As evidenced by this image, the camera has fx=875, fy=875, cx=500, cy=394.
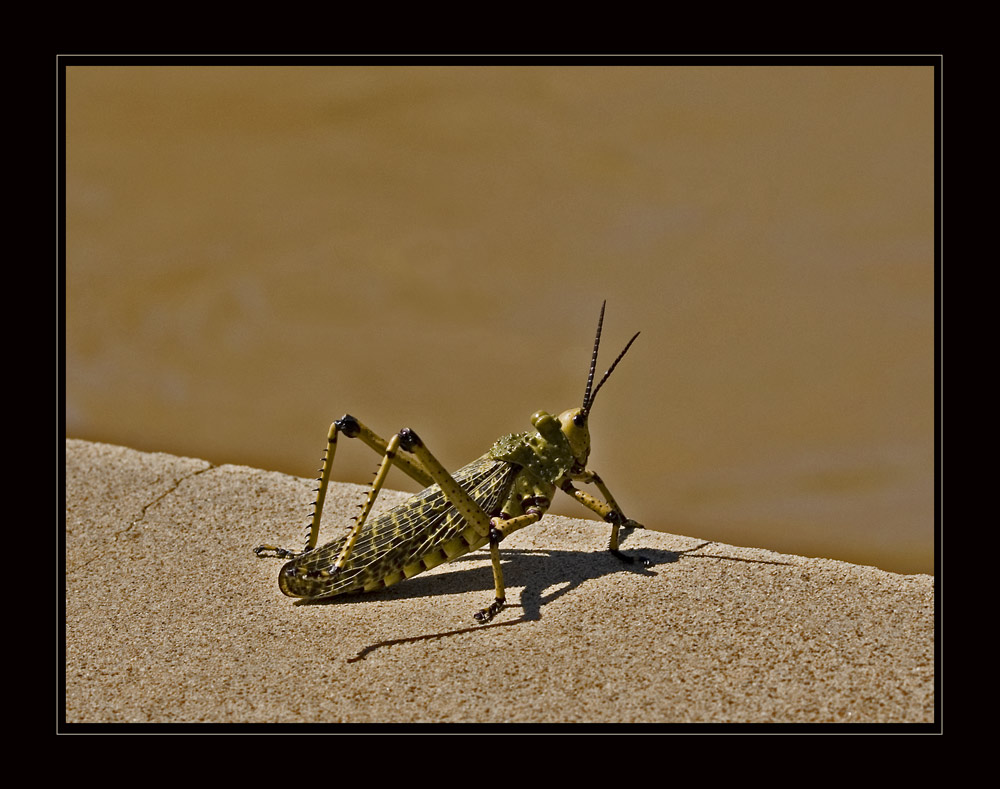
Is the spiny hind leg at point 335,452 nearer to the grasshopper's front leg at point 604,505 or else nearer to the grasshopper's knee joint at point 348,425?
the grasshopper's knee joint at point 348,425

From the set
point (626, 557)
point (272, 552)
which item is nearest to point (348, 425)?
point (272, 552)

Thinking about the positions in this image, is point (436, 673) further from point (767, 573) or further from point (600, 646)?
point (767, 573)

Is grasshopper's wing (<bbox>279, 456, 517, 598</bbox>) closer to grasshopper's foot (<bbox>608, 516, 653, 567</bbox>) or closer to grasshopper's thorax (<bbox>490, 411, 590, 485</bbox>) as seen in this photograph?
grasshopper's thorax (<bbox>490, 411, 590, 485</bbox>)

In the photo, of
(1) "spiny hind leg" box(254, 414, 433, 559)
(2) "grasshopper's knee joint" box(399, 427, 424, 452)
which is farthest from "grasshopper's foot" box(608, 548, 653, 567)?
(2) "grasshopper's knee joint" box(399, 427, 424, 452)

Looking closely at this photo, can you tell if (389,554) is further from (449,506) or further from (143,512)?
(143,512)

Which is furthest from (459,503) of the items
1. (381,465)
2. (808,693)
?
(808,693)

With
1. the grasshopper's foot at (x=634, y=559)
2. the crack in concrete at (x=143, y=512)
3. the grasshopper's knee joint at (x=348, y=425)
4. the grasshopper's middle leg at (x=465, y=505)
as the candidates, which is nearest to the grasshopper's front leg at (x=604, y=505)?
the grasshopper's foot at (x=634, y=559)
